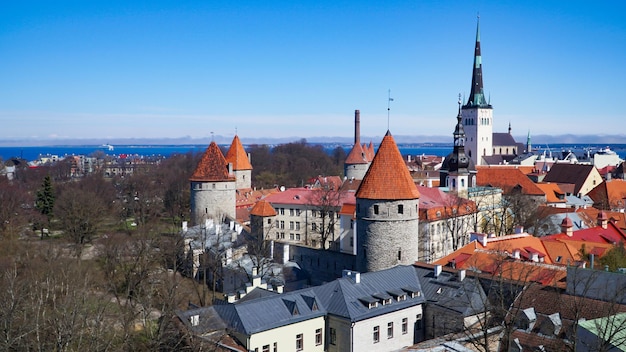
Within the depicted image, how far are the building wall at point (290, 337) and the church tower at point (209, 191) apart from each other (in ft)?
71.4

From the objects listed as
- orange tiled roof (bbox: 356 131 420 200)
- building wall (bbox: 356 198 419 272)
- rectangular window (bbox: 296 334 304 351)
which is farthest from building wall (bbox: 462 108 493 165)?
rectangular window (bbox: 296 334 304 351)

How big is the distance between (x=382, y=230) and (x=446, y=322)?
17.0 ft

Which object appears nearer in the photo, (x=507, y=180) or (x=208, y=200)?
(x=208, y=200)

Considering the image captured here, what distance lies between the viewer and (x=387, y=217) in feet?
83.6

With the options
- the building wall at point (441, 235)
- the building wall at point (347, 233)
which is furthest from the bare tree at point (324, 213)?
the building wall at point (441, 235)

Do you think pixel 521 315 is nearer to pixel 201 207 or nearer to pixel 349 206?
pixel 349 206

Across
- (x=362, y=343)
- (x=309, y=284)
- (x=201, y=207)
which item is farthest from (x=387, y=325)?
(x=201, y=207)

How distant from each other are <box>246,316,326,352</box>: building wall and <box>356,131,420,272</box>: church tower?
5.50 meters

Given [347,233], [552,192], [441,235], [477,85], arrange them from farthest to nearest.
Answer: [477,85], [552,192], [347,233], [441,235]

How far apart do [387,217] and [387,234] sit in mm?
716

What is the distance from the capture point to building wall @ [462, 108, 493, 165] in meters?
85.8

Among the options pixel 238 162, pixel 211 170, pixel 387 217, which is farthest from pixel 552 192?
pixel 387 217

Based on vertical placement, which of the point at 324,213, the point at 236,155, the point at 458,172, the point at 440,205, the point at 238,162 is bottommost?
the point at 324,213

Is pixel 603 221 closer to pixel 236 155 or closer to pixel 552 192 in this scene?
pixel 552 192
